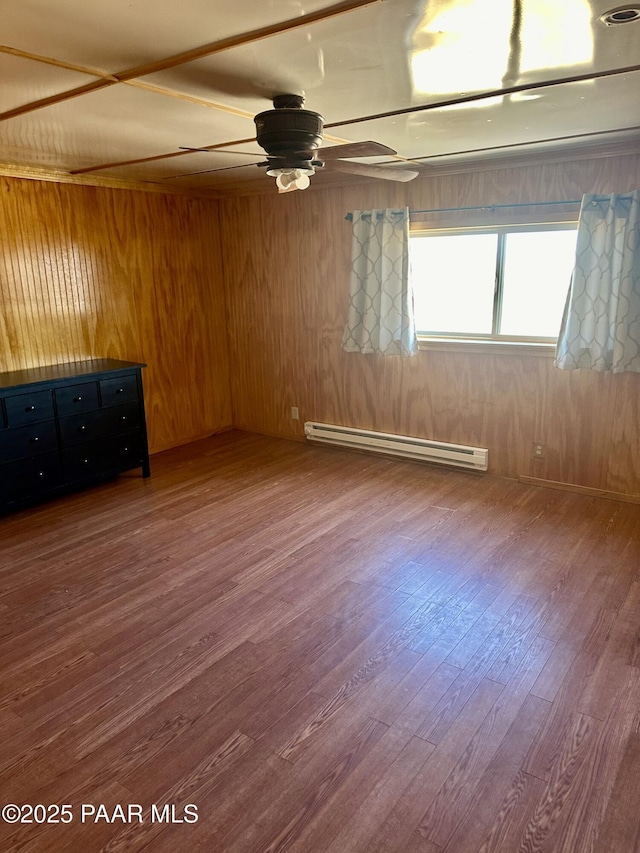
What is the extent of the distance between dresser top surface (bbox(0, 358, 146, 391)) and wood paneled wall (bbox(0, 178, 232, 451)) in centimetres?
10

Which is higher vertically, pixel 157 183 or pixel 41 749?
pixel 157 183

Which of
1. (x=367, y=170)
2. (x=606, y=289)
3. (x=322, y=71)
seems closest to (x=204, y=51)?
(x=322, y=71)

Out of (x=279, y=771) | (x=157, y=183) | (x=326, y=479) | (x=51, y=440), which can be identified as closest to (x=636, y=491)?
(x=326, y=479)

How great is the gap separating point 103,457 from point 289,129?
9.50 ft

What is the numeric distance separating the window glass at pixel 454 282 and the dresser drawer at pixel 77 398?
255cm

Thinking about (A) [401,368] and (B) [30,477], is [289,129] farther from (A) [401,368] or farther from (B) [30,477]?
(B) [30,477]

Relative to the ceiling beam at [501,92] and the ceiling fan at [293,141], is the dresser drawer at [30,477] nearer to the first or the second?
the ceiling fan at [293,141]

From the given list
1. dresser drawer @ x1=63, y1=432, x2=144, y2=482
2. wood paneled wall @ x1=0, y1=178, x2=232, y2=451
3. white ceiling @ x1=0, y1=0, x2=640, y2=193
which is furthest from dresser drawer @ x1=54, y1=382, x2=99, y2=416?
white ceiling @ x1=0, y1=0, x2=640, y2=193

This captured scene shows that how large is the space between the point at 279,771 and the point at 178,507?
239 cm

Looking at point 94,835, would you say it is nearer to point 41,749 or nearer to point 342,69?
point 41,749

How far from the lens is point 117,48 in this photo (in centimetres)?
180

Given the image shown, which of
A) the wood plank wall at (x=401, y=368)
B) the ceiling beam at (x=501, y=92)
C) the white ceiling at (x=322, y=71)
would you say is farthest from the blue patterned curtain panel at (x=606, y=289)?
the ceiling beam at (x=501, y=92)

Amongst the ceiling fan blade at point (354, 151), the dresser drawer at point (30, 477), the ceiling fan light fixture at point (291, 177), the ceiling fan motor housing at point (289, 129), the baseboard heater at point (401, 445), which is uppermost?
the ceiling fan motor housing at point (289, 129)

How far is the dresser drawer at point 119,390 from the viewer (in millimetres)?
4246
